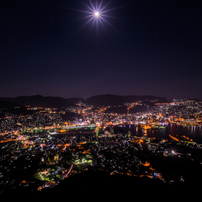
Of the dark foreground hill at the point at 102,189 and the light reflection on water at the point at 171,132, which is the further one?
the light reflection on water at the point at 171,132

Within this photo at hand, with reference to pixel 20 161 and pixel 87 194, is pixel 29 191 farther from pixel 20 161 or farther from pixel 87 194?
pixel 20 161

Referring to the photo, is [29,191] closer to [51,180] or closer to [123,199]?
[51,180]

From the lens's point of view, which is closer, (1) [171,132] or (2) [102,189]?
(2) [102,189]

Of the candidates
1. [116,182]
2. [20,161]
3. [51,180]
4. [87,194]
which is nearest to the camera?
[87,194]

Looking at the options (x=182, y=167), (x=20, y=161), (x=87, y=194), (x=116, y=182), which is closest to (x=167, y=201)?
(x=116, y=182)

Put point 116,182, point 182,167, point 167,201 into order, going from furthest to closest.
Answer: point 182,167 < point 116,182 < point 167,201

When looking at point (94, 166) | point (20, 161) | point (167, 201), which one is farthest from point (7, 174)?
point (167, 201)

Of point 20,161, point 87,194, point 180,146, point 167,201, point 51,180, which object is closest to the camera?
point 167,201

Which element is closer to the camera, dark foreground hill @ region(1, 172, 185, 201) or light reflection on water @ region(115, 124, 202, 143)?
dark foreground hill @ region(1, 172, 185, 201)

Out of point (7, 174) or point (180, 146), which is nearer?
point (7, 174)
